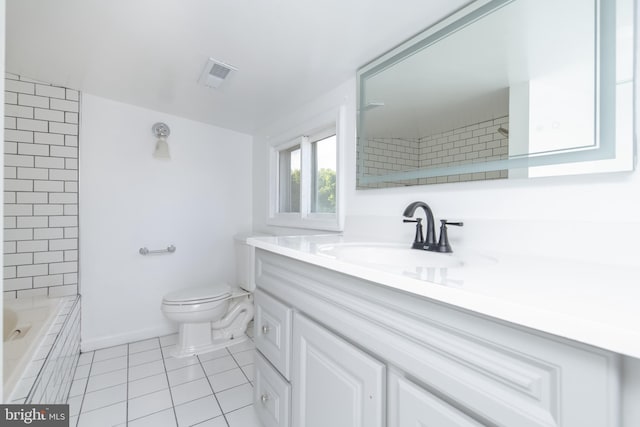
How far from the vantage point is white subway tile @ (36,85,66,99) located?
190 cm

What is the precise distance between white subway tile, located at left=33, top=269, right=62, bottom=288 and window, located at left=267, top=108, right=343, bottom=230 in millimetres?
1518

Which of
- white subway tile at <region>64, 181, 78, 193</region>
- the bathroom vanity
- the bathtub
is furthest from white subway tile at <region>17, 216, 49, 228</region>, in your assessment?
the bathroom vanity

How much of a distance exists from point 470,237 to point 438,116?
1.66 ft

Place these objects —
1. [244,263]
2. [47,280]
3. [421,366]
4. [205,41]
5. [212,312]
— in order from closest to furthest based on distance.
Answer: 1. [421,366]
2. [205,41]
3. [47,280]
4. [212,312]
5. [244,263]

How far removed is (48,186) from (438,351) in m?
2.55

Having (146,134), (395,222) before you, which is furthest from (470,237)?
(146,134)

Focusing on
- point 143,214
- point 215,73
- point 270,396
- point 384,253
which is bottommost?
point 270,396

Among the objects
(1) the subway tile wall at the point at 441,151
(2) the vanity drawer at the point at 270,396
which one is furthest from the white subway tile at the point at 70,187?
(1) the subway tile wall at the point at 441,151

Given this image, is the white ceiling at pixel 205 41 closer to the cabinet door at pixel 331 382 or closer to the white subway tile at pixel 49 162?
the white subway tile at pixel 49 162

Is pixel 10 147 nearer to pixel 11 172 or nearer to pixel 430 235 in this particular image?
pixel 11 172

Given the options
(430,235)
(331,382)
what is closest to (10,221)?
(331,382)

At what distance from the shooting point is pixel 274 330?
3.84ft

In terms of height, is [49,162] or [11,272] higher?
[49,162]

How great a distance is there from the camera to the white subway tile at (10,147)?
181 centimetres
